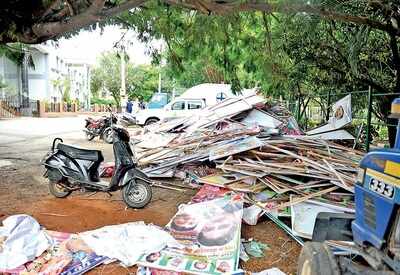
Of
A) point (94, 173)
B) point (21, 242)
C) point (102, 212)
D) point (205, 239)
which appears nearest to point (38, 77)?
point (94, 173)

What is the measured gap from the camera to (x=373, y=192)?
2.86 m

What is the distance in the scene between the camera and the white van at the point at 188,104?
20.7 meters

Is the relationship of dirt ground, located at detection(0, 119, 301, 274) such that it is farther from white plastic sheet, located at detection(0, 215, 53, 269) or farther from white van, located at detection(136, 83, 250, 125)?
white van, located at detection(136, 83, 250, 125)

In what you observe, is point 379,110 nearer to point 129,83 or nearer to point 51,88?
point 51,88

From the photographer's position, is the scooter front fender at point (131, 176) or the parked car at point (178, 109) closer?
the scooter front fender at point (131, 176)

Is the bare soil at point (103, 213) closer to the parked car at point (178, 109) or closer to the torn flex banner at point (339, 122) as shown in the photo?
the torn flex banner at point (339, 122)

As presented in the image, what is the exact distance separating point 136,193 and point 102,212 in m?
0.59

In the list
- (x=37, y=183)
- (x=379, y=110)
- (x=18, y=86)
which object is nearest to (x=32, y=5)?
(x=37, y=183)

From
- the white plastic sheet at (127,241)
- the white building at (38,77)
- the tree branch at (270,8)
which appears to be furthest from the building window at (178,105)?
the white building at (38,77)

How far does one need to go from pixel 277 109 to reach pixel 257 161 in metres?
5.15

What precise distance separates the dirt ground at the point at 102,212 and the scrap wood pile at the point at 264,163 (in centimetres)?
35

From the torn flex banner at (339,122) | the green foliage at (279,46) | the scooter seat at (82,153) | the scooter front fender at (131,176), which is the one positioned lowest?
the scooter front fender at (131,176)

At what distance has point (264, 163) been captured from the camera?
6621mm

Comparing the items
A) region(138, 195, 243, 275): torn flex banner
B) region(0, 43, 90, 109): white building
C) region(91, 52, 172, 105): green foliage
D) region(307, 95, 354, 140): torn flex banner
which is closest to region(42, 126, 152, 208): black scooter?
region(138, 195, 243, 275): torn flex banner
